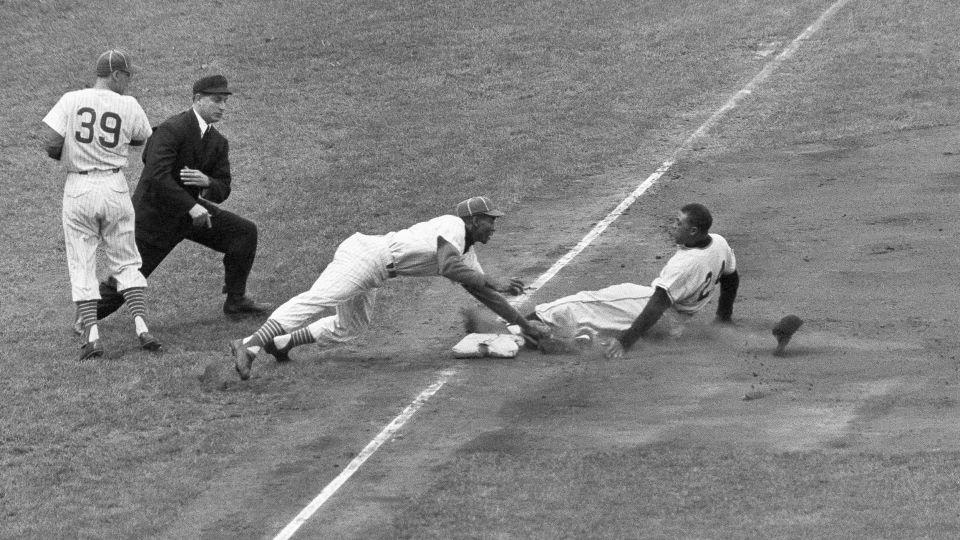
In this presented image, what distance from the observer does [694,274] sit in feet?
38.3

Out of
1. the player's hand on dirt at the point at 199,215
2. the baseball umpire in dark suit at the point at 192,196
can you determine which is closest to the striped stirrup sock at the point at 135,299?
the baseball umpire in dark suit at the point at 192,196

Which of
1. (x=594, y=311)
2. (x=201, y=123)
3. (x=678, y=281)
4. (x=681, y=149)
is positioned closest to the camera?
(x=678, y=281)

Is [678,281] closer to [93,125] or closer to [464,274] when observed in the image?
[464,274]

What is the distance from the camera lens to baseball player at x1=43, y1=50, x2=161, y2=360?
38.8 feet

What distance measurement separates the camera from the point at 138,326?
12109mm

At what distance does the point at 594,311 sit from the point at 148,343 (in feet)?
11.8

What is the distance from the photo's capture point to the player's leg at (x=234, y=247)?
12.9 meters

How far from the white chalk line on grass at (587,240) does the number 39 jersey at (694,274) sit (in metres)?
Answer: 1.78

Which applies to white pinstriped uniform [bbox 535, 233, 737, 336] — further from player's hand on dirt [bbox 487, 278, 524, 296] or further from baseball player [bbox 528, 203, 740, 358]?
player's hand on dirt [bbox 487, 278, 524, 296]

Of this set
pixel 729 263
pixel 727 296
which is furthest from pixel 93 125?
pixel 727 296

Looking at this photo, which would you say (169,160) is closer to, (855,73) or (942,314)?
(942,314)

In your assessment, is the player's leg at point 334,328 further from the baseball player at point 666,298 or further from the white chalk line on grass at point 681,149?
the white chalk line on grass at point 681,149

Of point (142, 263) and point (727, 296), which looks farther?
point (142, 263)

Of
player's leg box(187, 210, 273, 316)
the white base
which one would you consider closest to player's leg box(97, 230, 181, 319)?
player's leg box(187, 210, 273, 316)
